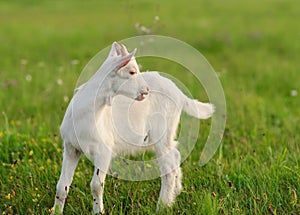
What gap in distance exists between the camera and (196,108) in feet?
14.0

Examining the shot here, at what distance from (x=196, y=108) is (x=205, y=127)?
61.4 inches

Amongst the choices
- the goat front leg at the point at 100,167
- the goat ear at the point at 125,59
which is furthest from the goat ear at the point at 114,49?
the goat front leg at the point at 100,167

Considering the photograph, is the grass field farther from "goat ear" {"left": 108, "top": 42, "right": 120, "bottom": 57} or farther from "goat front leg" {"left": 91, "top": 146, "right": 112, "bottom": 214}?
"goat ear" {"left": 108, "top": 42, "right": 120, "bottom": 57}

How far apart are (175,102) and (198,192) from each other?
76 cm

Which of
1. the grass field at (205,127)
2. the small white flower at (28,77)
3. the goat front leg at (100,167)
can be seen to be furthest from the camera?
the small white flower at (28,77)

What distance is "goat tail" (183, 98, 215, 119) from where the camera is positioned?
4.26m

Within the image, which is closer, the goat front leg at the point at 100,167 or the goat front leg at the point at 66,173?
the goat front leg at the point at 100,167

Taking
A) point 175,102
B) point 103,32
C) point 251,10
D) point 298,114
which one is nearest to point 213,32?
point 103,32

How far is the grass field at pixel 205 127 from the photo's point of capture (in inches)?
156

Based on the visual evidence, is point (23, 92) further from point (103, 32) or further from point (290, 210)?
point (103, 32)

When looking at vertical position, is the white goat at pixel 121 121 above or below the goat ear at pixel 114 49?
below

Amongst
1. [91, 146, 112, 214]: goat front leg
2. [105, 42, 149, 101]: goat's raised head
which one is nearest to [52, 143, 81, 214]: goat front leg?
[91, 146, 112, 214]: goat front leg

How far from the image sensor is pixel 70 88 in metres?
7.23

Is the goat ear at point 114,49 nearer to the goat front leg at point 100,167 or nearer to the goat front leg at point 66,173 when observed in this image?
the goat front leg at point 100,167
